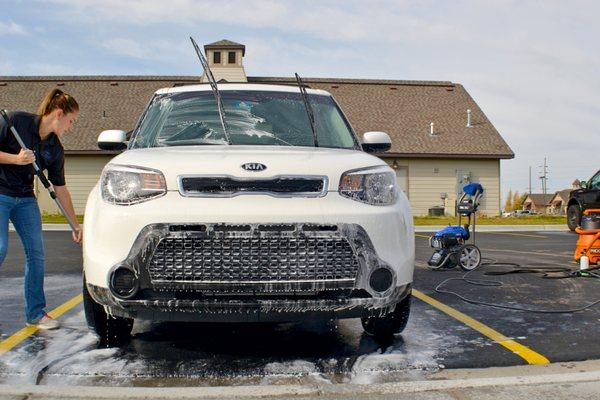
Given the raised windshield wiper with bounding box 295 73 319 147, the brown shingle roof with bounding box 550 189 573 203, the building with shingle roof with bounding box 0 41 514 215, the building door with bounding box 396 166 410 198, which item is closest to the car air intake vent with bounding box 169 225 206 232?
the raised windshield wiper with bounding box 295 73 319 147

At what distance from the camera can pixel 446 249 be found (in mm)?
8742

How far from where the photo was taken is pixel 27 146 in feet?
16.0

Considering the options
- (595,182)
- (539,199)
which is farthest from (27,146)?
(539,199)

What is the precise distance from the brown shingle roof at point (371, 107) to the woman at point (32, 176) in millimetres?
25353

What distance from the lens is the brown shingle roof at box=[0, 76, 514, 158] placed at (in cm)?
3083

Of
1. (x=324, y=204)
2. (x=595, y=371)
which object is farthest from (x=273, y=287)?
(x=595, y=371)

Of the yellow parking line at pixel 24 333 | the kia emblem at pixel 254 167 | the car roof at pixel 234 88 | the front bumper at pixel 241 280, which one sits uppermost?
the car roof at pixel 234 88

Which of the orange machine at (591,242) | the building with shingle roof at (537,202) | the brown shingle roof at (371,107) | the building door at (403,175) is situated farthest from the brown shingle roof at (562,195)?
the orange machine at (591,242)

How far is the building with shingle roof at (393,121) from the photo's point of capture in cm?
3038

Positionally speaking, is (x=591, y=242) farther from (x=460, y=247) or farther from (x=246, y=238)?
(x=246, y=238)

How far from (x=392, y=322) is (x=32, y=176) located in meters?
2.95

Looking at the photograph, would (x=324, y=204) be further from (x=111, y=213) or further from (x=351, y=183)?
(x=111, y=213)

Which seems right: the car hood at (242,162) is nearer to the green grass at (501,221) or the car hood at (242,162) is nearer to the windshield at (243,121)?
the windshield at (243,121)

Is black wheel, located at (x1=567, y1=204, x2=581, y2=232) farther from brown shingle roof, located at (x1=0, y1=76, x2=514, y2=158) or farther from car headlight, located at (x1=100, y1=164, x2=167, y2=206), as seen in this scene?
car headlight, located at (x1=100, y1=164, x2=167, y2=206)
